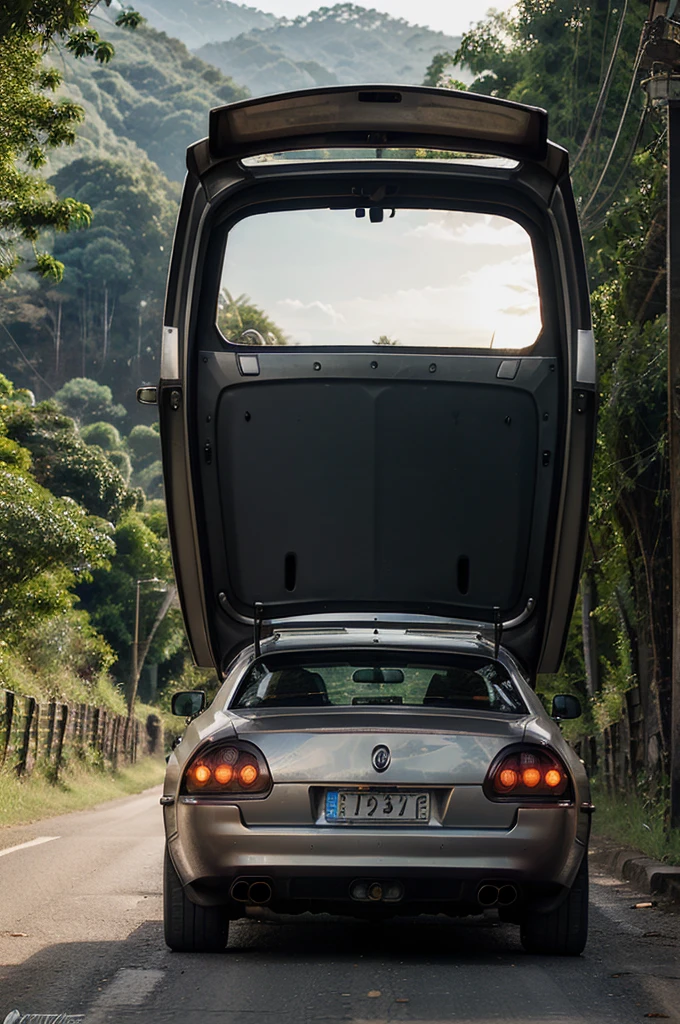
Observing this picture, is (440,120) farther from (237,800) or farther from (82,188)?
(82,188)

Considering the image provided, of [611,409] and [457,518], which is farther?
[611,409]

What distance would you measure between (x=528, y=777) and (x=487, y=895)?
50 cm

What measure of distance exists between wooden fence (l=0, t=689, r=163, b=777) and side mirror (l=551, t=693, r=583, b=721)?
13.8 m

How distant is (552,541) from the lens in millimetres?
7852

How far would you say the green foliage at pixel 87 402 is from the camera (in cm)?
10400

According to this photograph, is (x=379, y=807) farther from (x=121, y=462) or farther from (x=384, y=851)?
(x=121, y=462)

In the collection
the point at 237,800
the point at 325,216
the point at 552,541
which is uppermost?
the point at 325,216

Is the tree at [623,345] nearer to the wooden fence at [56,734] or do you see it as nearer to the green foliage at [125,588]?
the wooden fence at [56,734]

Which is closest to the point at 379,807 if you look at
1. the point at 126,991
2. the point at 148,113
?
the point at 126,991

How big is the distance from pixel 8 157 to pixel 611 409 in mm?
8356

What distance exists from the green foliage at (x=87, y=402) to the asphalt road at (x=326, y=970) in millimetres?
96524

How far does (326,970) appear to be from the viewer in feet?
19.5

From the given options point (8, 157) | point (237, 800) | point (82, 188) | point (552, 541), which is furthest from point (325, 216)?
point (82, 188)

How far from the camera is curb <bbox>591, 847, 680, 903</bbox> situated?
898cm
